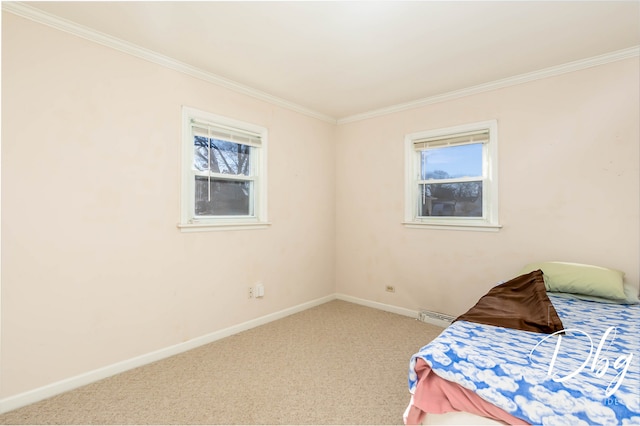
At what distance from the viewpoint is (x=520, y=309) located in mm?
1985

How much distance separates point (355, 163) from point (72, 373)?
343cm

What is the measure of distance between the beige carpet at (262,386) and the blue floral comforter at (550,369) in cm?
68

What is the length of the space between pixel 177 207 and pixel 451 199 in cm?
280

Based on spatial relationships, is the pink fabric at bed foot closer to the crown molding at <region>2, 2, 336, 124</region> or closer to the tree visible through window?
the tree visible through window

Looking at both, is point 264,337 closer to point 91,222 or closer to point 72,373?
point 72,373

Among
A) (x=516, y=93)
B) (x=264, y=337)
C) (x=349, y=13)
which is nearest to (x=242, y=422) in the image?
(x=264, y=337)

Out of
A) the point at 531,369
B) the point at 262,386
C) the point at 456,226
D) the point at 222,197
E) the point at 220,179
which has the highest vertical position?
the point at 220,179

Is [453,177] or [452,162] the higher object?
[452,162]

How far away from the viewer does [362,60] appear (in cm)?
262

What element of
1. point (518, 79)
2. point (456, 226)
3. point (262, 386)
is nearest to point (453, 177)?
point (456, 226)

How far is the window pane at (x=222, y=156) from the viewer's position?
2920 millimetres

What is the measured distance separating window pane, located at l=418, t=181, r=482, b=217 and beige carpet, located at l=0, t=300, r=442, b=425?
1293 millimetres

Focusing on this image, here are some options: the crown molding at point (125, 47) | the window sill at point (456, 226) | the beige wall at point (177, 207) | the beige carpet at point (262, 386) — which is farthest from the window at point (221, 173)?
the window sill at point (456, 226)

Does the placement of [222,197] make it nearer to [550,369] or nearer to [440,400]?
[440,400]
